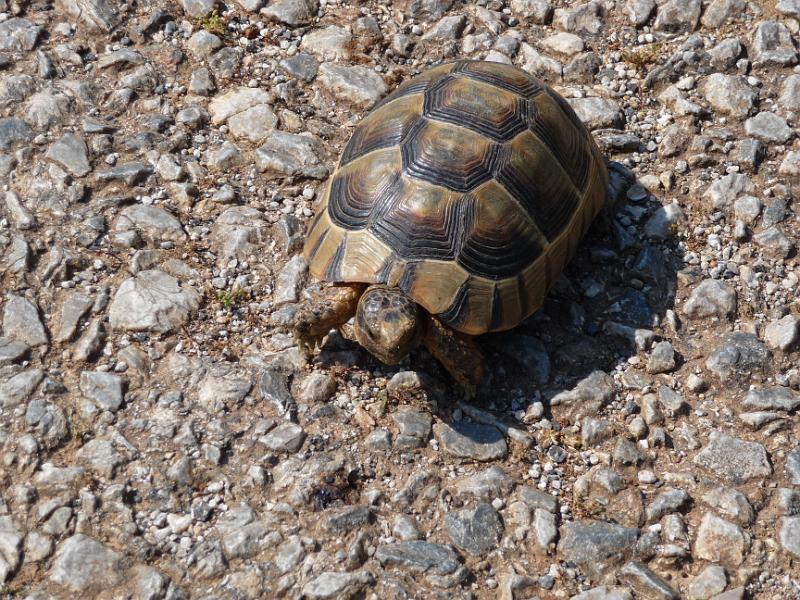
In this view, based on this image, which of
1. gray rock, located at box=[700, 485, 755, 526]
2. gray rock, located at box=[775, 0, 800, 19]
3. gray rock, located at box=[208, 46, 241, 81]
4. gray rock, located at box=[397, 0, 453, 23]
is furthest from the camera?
gray rock, located at box=[397, 0, 453, 23]

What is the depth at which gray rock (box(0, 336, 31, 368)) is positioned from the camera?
14.8ft

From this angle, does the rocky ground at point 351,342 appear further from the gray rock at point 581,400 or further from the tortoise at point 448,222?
the tortoise at point 448,222

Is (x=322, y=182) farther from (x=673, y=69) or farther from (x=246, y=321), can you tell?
(x=673, y=69)

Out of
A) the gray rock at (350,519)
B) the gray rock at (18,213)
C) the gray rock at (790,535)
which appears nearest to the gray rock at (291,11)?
the gray rock at (18,213)

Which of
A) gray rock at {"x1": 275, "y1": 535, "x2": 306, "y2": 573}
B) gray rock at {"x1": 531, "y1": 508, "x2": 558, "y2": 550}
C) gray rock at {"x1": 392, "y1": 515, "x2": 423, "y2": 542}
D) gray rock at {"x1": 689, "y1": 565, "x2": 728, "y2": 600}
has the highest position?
gray rock at {"x1": 275, "y1": 535, "x2": 306, "y2": 573}

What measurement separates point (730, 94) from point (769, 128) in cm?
36

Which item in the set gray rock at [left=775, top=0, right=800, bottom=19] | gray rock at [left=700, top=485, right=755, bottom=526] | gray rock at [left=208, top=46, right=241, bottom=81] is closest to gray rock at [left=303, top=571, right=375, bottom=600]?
gray rock at [left=700, top=485, right=755, bottom=526]

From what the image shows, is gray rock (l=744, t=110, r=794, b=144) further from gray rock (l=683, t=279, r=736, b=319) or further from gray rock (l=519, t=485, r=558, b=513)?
gray rock (l=519, t=485, r=558, b=513)

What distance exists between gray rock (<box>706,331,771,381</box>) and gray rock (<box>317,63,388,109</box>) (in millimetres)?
2694

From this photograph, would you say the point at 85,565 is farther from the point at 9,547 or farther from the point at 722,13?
the point at 722,13

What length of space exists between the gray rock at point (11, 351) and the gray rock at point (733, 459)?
3.33 m

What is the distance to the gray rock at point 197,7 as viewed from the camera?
634 centimetres

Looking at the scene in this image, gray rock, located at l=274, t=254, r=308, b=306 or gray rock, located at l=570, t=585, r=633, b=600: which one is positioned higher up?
gray rock, located at l=274, t=254, r=308, b=306

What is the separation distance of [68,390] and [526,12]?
13.3 ft
